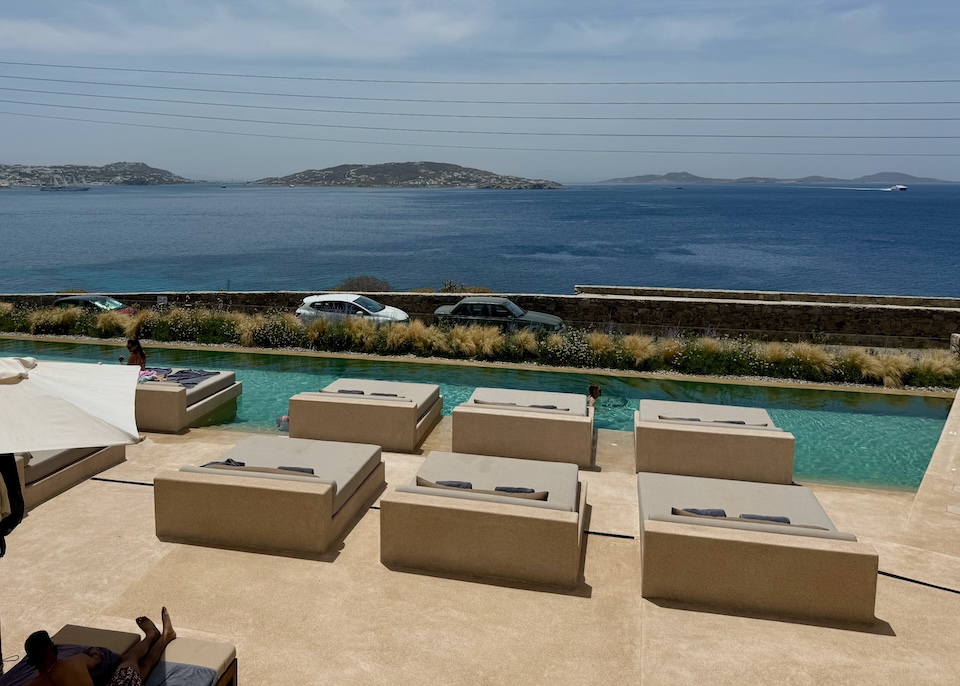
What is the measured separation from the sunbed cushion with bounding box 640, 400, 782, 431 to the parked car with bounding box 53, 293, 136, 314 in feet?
48.1

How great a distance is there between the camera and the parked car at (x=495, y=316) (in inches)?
714

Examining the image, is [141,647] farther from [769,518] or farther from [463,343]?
[463,343]

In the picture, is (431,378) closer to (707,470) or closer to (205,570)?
(707,470)

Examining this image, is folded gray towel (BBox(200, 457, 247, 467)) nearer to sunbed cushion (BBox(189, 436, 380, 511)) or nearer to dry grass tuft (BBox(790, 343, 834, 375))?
sunbed cushion (BBox(189, 436, 380, 511))

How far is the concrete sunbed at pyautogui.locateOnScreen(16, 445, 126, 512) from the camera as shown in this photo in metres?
7.50

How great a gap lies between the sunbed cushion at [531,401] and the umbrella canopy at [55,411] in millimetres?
5727

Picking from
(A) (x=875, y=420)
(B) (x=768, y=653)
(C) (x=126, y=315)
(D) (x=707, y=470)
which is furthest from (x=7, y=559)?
(C) (x=126, y=315)

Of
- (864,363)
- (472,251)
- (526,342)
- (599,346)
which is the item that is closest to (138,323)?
(526,342)

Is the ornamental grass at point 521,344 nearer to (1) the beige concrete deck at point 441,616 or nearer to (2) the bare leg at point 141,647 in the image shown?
(1) the beige concrete deck at point 441,616

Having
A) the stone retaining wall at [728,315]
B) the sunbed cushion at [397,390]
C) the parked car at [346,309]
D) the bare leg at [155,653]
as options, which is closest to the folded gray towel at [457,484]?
the bare leg at [155,653]

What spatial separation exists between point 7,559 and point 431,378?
9.18 metres

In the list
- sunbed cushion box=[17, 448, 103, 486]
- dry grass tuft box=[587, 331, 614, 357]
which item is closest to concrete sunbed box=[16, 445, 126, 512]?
sunbed cushion box=[17, 448, 103, 486]

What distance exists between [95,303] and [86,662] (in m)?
18.5

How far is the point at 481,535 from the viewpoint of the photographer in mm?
6184
